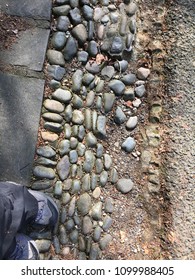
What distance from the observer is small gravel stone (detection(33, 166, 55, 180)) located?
227 cm

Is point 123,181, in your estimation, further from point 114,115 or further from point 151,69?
point 151,69

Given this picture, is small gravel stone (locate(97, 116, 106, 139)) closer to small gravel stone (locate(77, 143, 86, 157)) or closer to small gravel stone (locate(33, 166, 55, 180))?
small gravel stone (locate(77, 143, 86, 157))

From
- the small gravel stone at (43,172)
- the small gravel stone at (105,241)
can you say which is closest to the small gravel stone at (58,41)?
the small gravel stone at (43,172)

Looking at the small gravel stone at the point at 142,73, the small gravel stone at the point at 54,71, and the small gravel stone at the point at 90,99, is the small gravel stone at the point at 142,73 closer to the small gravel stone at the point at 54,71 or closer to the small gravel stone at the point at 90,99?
the small gravel stone at the point at 90,99

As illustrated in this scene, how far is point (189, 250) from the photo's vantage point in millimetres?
2352

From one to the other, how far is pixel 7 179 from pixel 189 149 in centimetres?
90

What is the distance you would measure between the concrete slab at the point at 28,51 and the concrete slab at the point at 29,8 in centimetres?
8

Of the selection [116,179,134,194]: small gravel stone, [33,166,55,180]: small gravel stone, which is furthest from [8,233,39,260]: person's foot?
[116,179,134,194]: small gravel stone

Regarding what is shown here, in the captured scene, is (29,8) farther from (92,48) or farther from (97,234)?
(97,234)

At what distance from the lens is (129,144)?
243cm

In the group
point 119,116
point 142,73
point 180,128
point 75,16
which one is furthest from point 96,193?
point 75,16

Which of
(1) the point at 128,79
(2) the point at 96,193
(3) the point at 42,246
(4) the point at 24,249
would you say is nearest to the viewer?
(4) the point at 24,249

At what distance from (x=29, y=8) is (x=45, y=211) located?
0.97 metres

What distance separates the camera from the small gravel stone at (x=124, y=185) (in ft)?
7.89
